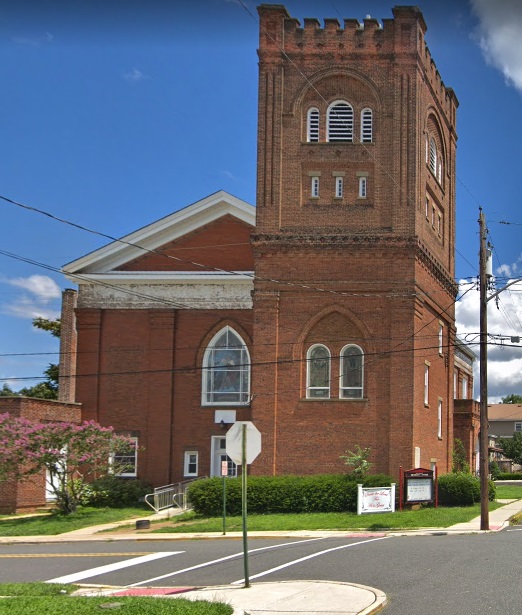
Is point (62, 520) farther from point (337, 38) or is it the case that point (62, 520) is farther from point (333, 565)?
point (337, 38)

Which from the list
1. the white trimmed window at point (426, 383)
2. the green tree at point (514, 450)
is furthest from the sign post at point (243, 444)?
the green tree at point (514, 450)

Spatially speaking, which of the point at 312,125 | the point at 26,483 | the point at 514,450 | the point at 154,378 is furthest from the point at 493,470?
the point at 26,483

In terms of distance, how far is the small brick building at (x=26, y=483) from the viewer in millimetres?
36688

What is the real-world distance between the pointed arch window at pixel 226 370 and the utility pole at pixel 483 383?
1267cm

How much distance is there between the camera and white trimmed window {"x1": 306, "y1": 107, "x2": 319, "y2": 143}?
36656 mm

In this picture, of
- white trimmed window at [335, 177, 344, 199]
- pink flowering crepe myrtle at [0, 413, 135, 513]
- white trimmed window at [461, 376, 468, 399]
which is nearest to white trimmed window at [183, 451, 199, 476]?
pink flowering crepe myrtle at [0, 413, 135, 513]

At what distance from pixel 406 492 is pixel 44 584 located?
60.6 ft

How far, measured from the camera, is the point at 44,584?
55.4ft

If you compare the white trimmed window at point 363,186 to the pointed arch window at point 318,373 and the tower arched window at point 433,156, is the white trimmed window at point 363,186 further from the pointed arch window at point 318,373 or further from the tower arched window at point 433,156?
the pointed arch window at point 318,373

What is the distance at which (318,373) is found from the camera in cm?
3562

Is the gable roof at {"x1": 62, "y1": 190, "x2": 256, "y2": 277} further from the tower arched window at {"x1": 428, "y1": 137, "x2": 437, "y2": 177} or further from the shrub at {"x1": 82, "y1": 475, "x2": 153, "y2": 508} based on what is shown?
the shrub at {"x1": 82, "y1": 475, "x2": 153, "y2": 508}

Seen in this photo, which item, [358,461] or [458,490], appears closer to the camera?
[358,461]

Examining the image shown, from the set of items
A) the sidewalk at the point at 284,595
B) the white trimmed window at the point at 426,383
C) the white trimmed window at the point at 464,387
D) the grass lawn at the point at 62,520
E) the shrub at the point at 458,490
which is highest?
the white trimmed window at the point at 464,387

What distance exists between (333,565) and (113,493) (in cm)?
2077
